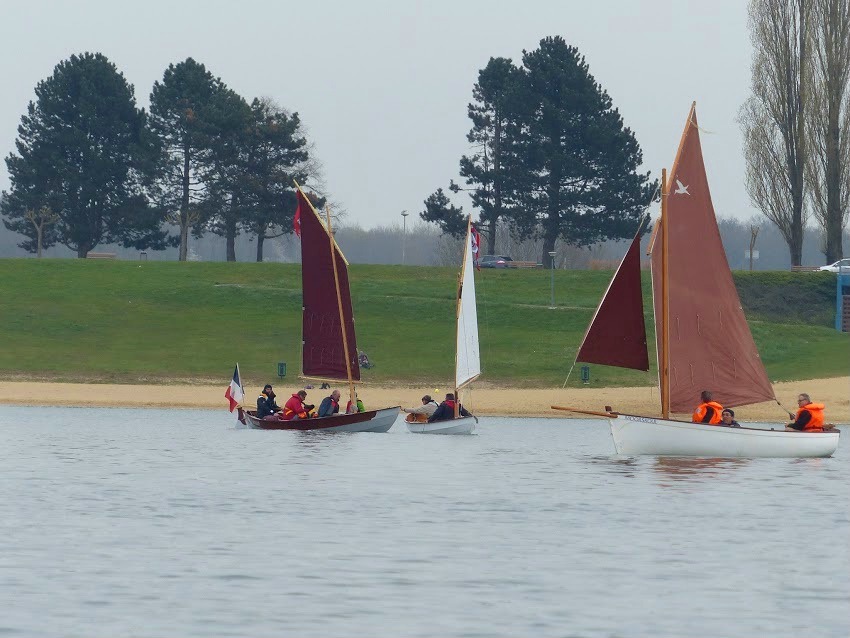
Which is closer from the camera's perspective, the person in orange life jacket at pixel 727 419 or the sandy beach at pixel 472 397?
the person in orange life jacket at pixel 727 419

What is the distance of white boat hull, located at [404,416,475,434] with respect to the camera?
52.0 m

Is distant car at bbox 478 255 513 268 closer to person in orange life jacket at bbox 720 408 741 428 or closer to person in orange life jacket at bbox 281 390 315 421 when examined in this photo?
person in orange life jacket at bbox 281 390 315 421

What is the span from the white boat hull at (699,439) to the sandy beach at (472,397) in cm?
2059

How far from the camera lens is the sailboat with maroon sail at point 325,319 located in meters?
51.4

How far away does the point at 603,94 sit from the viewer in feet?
361

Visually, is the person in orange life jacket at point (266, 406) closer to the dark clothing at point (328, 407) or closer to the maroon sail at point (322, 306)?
the maroon sail at point (322, 306)

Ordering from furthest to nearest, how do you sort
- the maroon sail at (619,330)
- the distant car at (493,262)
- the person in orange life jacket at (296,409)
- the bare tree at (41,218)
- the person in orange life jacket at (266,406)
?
the distant car at (493,262), the bare tree at (41,218), the person in orange life jacket at (266,406), the person in orange life jacket at (296,409), the maroon sail at (619,330)

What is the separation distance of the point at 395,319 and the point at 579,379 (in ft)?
52.9

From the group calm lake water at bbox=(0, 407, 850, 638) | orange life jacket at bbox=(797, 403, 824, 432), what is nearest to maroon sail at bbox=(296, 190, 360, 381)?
calm lake water at bbox=(0, 407, 850, 638)

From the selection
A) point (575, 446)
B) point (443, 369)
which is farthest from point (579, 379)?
point (575, 446)

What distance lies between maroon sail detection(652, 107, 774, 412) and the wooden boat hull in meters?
12.5

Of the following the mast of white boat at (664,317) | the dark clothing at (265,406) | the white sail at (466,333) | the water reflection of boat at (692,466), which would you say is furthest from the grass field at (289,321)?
the mast of white boat at (664,317)

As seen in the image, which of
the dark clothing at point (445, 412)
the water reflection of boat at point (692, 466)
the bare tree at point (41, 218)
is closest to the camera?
the water reflection of boat at point (692, 466)

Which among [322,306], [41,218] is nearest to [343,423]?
[322,306]
